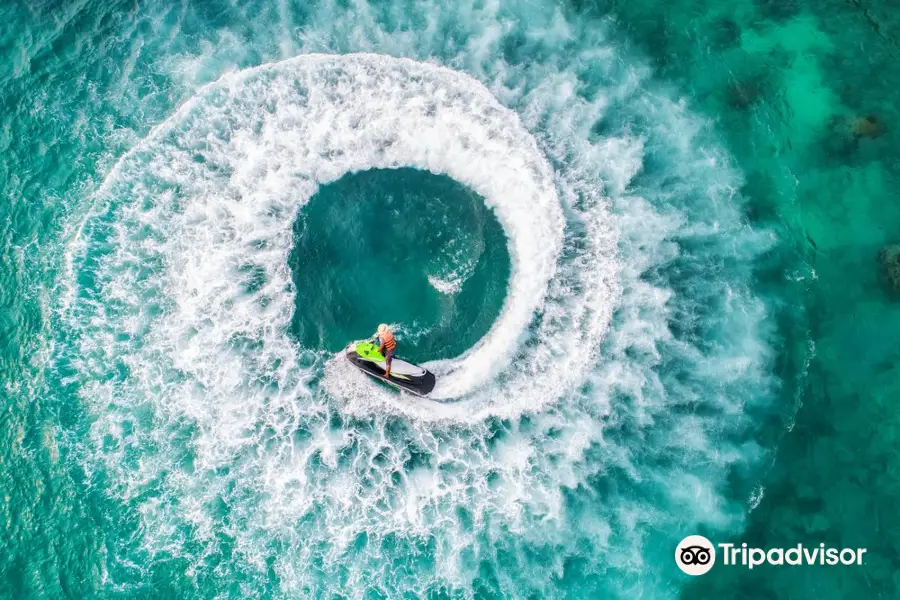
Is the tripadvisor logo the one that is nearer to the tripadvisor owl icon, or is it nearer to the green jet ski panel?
the tripadvisor owl icon

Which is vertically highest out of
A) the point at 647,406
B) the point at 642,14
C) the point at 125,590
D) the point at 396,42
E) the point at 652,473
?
the point at 642,14

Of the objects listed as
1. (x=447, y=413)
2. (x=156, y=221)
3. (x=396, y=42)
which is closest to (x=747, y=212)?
(x=447, y=413)

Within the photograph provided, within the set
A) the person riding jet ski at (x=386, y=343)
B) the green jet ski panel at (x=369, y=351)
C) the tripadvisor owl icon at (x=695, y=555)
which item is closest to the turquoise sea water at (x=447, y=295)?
the tripadvisor owl icon at (x=695, y=555)

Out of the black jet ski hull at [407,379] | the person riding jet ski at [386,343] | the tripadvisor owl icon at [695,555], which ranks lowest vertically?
the tripadvisor owl icon at [695,555]

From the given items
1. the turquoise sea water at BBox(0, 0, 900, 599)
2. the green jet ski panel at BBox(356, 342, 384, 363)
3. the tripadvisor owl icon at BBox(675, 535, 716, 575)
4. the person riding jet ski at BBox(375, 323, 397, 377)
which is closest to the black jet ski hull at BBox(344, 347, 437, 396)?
the green jet ski panel at BBox(356, 342, 384, 363)

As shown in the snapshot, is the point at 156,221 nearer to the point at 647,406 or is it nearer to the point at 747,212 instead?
the point at 647,406

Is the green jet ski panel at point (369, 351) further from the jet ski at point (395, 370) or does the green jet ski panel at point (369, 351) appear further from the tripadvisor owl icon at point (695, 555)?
the tripadvisor owl icon at point (695, 555)

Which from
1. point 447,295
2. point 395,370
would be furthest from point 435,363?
point 447,295
